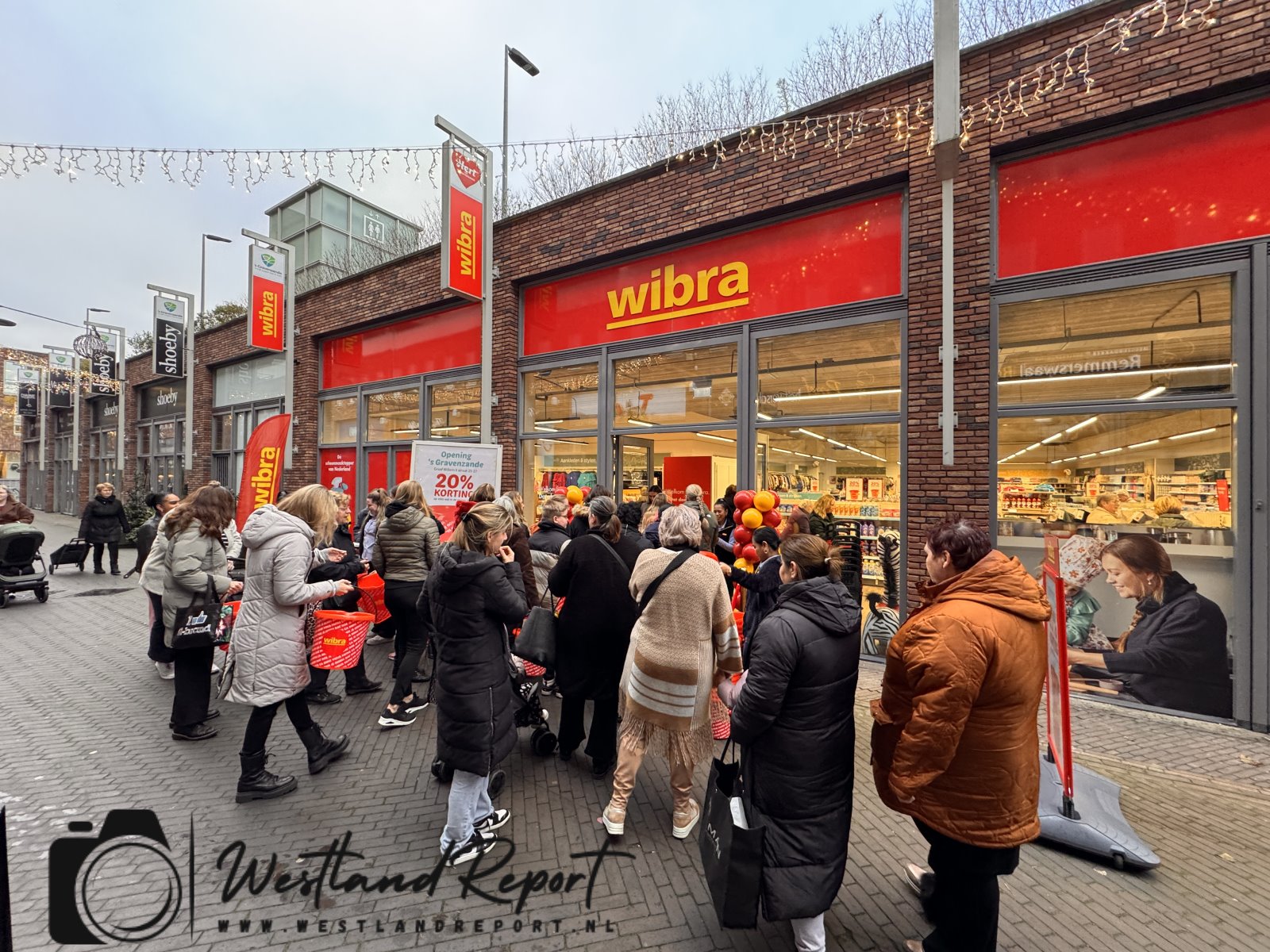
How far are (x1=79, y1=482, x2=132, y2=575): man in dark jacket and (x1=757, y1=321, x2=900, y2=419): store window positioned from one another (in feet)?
39.8

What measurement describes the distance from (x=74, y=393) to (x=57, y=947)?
2960cm

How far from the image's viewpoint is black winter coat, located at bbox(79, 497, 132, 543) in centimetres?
1092

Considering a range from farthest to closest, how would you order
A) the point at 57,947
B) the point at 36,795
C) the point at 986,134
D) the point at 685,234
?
the point at 685,234 → the point at 986,134 → the point at 36,795 → the point at 57,947

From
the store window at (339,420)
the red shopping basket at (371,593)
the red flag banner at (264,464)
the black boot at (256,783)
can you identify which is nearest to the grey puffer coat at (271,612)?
the black boot at (256,783)

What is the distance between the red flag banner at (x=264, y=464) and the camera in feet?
→ 23.0

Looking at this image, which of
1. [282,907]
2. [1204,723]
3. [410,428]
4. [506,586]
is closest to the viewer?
[282,907]

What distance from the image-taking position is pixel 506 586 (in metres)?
3.05

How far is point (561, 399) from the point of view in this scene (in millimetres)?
9492

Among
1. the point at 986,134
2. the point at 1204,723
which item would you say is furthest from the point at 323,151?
the point at 1204,723

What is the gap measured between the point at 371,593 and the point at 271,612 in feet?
6.88

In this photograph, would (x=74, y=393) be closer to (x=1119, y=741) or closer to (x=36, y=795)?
(x=36, y=795)

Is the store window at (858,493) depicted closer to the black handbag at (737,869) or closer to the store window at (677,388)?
the store window at (677,388)

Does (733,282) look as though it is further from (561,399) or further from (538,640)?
(538,640)

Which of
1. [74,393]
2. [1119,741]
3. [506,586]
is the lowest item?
[1119,741]
